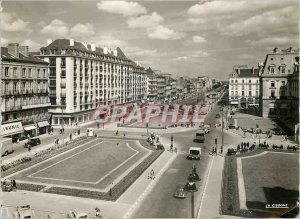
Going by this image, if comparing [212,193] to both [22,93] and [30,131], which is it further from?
[22,93]

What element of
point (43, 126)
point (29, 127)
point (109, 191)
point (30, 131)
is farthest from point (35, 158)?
point (43, 126)

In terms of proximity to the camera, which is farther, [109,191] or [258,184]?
[258,184]

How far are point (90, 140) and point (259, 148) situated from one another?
29.1 m

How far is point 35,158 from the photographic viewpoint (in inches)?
1832

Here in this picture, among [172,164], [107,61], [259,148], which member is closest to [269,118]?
[259,148]

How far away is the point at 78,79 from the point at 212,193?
5608cm

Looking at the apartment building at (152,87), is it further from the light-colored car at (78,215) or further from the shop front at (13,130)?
the light-colored car at (78,215)

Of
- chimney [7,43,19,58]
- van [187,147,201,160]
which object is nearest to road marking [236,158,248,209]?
van [187,147,201,160]

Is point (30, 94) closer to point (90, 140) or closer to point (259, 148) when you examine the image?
point (90, 140)

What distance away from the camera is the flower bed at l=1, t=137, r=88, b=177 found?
40.8 m

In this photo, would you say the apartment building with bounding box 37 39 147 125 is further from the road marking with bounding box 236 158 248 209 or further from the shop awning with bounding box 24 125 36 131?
the road marking with bounding box 236 158 248 209

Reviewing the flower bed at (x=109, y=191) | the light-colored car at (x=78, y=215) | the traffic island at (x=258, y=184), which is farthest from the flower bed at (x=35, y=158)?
the traffic island at (x=258, y=184)

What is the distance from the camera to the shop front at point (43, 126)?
6614cm

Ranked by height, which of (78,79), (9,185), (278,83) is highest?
(78,79)
